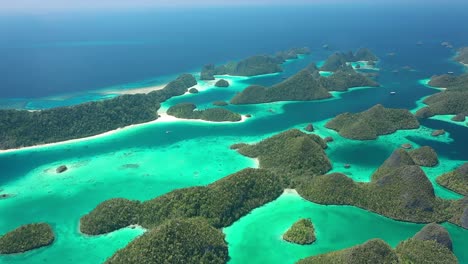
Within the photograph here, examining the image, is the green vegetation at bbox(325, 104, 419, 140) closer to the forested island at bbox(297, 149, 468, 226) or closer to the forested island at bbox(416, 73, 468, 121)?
the forested island at bbox(416, 73, 468, 121)

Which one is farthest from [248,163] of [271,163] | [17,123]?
[17,123]

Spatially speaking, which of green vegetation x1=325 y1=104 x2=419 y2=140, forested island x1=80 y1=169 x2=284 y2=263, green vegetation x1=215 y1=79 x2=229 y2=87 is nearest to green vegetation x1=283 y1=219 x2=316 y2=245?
forested island x1=80 y1=169 x2=284 y2=263

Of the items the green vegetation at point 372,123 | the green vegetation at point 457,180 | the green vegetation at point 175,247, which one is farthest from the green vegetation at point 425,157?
the green vegetation at point 175,247

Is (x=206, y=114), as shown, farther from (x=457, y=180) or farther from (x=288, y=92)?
(x=457, y=180)

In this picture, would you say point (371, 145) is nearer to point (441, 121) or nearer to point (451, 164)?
point (451, 164)

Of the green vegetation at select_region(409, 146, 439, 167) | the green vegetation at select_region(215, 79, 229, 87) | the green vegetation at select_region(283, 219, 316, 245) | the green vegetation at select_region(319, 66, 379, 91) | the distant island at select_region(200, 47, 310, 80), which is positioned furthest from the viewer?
the distant island at select_region(200, 47, 310, 80)

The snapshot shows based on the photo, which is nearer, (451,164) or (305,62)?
(451,164)

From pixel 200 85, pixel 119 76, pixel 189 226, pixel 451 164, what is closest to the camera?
pixel 189 226
